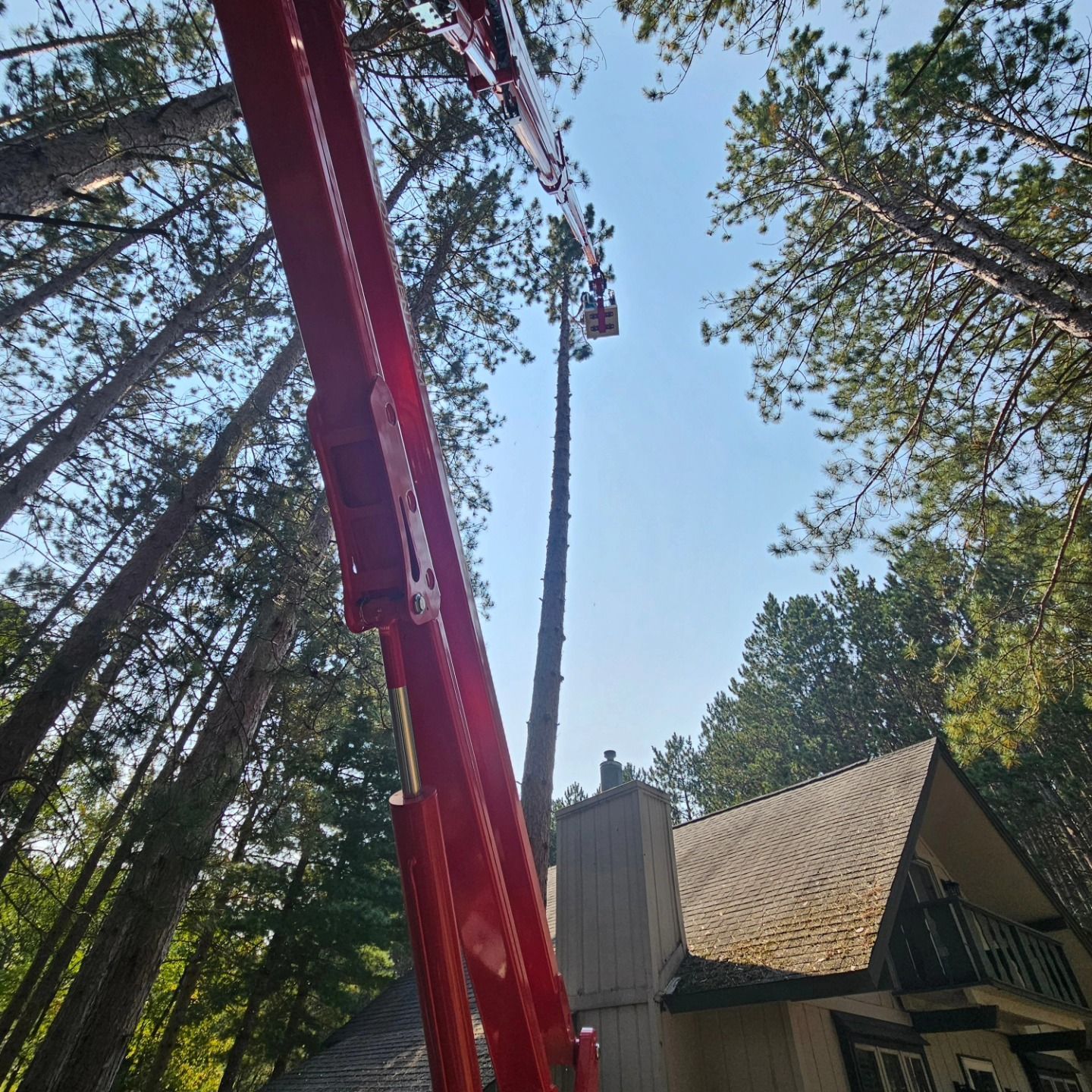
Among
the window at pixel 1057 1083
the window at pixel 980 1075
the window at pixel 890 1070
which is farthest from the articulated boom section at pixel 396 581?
the window at pixel 1057 1083

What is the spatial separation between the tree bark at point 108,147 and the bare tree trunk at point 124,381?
158 cm

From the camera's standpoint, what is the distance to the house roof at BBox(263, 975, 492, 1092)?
7.53 meters

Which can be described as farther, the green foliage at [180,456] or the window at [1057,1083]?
the window at [1057,1083]

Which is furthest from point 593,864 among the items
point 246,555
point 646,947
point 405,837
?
point 405,837

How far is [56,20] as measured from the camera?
5.38m

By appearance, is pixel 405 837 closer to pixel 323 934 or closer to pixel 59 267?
pixel 59 267

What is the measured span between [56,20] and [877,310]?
29.0 feet

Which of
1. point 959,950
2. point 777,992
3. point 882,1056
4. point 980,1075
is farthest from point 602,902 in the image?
point 980,1075

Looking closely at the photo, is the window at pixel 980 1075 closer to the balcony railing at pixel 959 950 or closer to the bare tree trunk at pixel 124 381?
the balcony railing at pixel 959 950

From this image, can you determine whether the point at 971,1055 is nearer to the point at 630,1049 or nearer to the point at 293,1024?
the point at 630,1049

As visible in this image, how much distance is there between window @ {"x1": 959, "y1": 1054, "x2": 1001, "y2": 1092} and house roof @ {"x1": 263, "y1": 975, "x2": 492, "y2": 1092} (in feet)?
19.3

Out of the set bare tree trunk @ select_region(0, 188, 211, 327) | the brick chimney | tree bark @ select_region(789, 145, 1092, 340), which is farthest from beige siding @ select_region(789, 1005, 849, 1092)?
bare tree trunk @ select_region(0, 188, 211, 327)

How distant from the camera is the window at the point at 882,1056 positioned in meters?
6.02

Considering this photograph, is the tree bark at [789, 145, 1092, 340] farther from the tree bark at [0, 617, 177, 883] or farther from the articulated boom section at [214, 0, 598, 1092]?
the tree bark at [0, 617, 177, 883]
